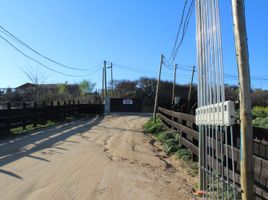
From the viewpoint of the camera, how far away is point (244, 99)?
446cm

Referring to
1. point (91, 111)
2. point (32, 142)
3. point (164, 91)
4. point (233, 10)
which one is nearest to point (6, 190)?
point (233, 10)

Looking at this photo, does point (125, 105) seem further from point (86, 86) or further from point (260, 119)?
point (260, 119)

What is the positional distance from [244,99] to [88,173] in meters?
5.17

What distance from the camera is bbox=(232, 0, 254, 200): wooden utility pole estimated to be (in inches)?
175

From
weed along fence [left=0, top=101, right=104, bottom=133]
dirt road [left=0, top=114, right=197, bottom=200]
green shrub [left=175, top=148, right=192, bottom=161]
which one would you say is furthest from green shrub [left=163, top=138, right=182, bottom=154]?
weed along fence [left=0, top=101, right=104, bottom=133]

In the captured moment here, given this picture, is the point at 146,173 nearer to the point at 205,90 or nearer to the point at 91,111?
the point at 205,90

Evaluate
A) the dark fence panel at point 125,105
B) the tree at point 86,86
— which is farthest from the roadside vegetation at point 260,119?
the tree at point 86,86

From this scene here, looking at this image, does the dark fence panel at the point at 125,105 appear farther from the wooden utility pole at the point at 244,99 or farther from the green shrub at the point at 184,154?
the wooden utility pole at the point at 244,99

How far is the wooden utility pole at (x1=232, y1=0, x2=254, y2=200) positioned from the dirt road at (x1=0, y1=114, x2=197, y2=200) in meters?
2.63

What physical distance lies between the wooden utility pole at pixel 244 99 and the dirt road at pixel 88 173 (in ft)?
8.63

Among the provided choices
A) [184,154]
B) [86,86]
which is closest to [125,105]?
[86,86]

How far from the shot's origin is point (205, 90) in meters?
6.55

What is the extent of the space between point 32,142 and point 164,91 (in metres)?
55.7

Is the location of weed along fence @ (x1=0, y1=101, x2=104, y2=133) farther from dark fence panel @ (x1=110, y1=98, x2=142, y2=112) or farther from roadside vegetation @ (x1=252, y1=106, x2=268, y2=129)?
dark fence panel @ (x1=110, y1=98, x2=142, y2=112)
